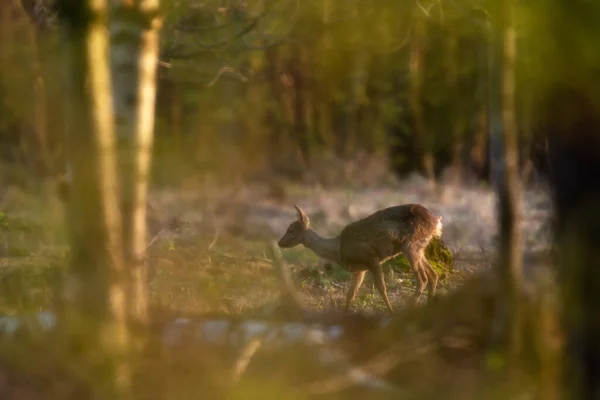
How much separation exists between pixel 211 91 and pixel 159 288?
18.0m

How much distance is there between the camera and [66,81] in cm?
522

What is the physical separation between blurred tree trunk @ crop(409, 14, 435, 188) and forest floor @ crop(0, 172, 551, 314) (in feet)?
9.89

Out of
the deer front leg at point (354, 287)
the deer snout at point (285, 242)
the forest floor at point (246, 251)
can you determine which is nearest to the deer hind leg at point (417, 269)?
the forest floor at point (246, 251)

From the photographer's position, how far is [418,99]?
84.3ft

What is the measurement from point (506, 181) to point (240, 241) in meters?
7.62

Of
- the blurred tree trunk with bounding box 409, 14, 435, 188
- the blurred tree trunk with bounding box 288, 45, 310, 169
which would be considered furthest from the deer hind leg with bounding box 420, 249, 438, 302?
the blurred tree trunk with bounding box 288, 45, 310, 169

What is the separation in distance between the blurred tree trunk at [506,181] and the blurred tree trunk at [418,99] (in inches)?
659

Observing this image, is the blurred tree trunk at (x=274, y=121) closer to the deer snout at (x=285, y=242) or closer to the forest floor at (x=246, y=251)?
the forest floor at (x=246, y=251)

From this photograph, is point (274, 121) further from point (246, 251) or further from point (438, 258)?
point (246, 251)

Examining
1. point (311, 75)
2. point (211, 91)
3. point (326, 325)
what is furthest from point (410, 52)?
point (326, 325)

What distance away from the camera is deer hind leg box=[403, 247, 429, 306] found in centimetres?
1074

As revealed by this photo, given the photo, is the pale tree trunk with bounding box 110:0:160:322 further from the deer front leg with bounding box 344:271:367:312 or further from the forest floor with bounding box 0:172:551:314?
the deer front leg with bounding box 344:271:367:312

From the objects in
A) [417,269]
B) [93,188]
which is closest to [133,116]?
[93,188]

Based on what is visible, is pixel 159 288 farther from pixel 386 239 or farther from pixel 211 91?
pixel 211 91
